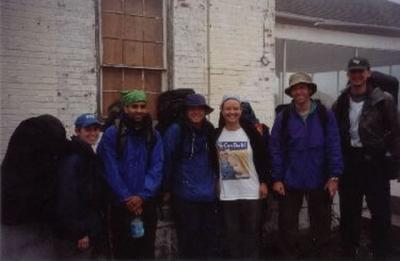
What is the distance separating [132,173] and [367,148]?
242cm

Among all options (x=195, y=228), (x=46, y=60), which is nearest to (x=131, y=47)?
(x=46, y=60)

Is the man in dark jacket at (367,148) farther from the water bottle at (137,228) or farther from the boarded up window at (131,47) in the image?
the boarded up window at (131,47)

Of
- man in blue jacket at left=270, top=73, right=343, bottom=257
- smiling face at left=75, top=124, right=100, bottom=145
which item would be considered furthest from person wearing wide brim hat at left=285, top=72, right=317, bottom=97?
smiling face at left=75, top=124, right=100, bottom=145

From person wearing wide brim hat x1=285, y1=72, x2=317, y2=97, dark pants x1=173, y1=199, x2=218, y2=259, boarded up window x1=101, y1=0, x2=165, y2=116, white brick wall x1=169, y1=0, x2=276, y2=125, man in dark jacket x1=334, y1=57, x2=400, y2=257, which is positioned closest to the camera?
dark pants x1=173, y1=199, x2=218, y2=259

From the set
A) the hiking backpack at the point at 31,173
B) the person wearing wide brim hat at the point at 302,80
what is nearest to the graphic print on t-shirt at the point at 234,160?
the person wearing wide brim hat at the point at 302,80

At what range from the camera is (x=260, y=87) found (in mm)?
8055

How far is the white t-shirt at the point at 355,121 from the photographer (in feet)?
15.4

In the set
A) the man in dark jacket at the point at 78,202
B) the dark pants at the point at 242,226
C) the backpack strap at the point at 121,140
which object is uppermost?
the backpack strap at the point at 121,140

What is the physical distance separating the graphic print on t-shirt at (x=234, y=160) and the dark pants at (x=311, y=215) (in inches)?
20.5

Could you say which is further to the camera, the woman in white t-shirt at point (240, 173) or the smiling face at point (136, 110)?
the woman in white t-shirt at point (240, 173)

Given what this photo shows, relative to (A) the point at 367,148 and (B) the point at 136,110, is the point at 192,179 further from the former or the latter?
(A) the point at 367,148

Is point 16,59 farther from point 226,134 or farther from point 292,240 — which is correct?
point 292,240

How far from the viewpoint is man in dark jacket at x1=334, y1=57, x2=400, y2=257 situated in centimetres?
459

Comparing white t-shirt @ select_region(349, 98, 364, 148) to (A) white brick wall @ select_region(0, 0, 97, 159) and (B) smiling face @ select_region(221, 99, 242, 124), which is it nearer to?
(B) smiling face @ select_region(221, 99, 242, 124)
